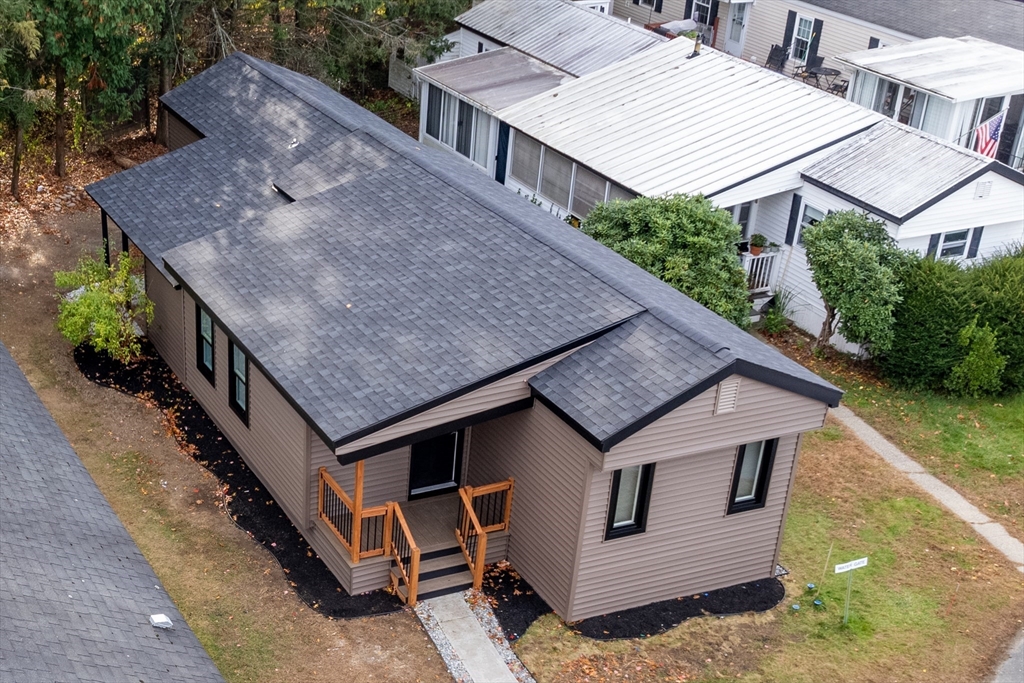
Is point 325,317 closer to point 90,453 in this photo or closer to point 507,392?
point 507,392

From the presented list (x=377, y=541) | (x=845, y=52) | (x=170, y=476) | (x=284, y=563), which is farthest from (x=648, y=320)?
(x=845, y=52)

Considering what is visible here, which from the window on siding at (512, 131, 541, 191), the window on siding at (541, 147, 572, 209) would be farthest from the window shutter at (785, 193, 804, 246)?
the window on siding at (512, 131, 541, 191)

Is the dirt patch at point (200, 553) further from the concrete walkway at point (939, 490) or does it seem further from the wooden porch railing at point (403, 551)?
the concrete walkway at point (939, 490)

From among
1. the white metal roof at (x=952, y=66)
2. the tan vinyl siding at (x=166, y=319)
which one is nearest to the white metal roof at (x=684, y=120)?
the white metal roof at (x=952, y=66)

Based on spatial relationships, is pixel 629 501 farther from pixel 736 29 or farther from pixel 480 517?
pixel 736 29

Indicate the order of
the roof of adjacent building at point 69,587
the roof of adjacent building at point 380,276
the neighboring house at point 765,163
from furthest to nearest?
the neighboring house at point 765,163 < the roof of adjacent building at point 380,276 < the roof of adjacent building at point 69,587

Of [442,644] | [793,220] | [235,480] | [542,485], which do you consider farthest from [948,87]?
[442,644]

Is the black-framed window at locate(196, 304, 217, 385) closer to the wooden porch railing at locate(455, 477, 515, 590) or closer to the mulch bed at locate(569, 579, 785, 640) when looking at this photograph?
the wooden porch railing at locate(455, 477, 515, 590)
